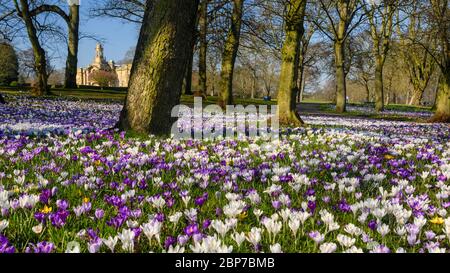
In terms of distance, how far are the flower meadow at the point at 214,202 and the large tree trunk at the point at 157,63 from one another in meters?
1.29

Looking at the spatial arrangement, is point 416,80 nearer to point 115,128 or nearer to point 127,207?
point 115,128

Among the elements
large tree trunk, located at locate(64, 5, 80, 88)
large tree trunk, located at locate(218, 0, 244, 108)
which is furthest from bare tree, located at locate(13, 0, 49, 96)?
large tree trunk, located at locate(218, 0, 244, 108)

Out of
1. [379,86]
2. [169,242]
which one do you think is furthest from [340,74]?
[169,242]

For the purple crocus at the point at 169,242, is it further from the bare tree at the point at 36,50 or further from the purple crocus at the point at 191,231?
the bare tree at the point at 36,50

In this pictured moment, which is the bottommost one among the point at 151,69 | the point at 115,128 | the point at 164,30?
the point at 115,128

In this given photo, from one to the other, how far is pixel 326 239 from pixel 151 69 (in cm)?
602

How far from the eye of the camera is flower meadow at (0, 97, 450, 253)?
2520 mm

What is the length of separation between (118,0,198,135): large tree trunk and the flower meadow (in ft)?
4.24

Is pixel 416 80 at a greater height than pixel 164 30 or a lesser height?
greater

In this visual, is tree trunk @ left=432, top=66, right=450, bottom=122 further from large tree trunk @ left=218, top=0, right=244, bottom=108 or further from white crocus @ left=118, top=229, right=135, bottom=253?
white crocus @ left=118, top=229, right=135, bottom=253

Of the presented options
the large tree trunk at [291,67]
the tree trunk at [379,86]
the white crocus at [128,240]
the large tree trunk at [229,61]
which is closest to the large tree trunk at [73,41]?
the large tree trunk at [229,61]

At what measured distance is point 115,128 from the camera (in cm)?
843

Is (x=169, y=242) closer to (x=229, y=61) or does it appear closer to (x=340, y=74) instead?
(x=229, y=61)
